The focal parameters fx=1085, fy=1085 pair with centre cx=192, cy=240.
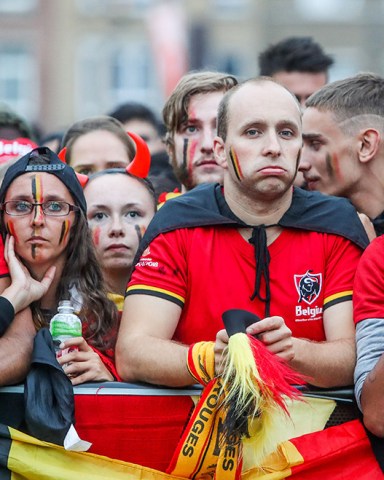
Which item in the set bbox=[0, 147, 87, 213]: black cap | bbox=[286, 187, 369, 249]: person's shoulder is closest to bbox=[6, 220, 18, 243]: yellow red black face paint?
bbox=[0, 147, 87, 213]: black cap

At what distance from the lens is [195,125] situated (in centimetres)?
588

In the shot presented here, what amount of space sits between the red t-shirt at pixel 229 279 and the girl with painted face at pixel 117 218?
38.4 inches

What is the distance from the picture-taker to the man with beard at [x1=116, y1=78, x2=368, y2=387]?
432cm

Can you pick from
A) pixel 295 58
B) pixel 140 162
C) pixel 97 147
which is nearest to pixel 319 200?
pixel 140 162

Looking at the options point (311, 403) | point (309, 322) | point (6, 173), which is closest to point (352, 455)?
point (311, 403)

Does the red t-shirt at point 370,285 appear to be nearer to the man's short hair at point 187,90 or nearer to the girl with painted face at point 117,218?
the girl with painted face at point 117,218

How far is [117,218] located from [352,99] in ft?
4.29

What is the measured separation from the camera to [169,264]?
439 cm

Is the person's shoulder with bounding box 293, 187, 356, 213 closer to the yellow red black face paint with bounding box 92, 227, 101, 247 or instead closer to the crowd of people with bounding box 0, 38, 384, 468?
the crowd of people with bounding box 0, 38, 384, 468

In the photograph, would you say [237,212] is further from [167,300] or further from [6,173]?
[6,173]

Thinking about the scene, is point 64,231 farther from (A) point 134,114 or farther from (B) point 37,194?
(A) point 134,114

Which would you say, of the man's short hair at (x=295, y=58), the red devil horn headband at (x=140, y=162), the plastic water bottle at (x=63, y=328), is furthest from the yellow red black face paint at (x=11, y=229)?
the man's short hair at (x=295, y=58)

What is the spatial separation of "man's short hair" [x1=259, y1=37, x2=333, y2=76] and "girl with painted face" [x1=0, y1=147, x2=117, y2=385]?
3.02m

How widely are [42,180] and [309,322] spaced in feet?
4.14
